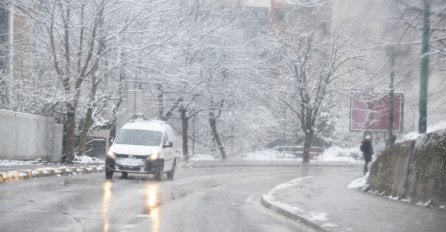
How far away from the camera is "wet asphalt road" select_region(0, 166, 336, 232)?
39.6 ft

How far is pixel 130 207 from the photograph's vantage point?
15.0 meters

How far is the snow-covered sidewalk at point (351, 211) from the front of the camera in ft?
39.8

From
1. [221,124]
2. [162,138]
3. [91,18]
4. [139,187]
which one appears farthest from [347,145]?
[139,187]

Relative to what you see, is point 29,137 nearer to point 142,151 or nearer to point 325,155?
point 142,151

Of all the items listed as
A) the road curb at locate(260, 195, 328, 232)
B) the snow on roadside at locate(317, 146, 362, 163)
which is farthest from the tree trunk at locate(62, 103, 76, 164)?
the snow on roadside at locate(317, 146, 362, 163)

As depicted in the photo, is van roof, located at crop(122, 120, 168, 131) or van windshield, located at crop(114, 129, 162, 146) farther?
van roof, located at crop(122, 120, 168, 131)

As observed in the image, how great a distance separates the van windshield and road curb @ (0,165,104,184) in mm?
2195

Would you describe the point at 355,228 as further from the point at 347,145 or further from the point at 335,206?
the point at 347,145

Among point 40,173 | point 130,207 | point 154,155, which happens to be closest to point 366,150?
point 154,155

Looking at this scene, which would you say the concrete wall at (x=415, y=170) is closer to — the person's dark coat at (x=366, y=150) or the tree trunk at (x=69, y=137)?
the person's dark coat at (x=366, y=150)

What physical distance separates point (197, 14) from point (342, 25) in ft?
110

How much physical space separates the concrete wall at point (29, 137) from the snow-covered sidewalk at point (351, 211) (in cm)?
1296

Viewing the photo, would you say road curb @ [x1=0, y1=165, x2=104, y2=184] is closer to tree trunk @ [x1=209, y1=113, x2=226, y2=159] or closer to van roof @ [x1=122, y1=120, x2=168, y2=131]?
van roof @ [x1=122, y1=120, x2=168, y2=131]

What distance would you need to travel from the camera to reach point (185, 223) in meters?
12.6
